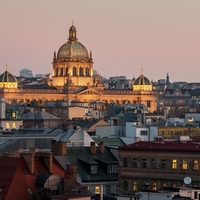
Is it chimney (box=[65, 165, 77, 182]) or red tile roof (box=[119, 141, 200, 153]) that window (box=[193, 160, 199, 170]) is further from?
chimney (box=[65, 165, 77, 182])

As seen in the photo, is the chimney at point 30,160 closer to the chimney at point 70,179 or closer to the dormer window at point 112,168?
the chimney at point 70,179

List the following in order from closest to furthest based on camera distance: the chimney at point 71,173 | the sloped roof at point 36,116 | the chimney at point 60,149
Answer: the chimney at point 71,173
the chimney at point 60,149
the sloped roof at point 36,116

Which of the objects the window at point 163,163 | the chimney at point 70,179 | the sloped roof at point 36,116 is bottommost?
the chimney at point 70,179

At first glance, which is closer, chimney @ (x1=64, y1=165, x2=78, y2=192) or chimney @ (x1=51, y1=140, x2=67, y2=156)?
chimney @ (x1=64, y1=165, x2=78, y2=192)

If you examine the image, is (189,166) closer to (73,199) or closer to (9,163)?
(9,163)

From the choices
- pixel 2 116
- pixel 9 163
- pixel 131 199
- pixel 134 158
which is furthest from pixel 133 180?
pixel 2 116

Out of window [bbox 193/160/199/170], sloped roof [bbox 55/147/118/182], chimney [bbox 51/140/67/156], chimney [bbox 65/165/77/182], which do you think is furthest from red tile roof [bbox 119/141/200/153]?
chimney [bbox 65/165/77/182]

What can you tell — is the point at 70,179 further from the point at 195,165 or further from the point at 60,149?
the point at 195,165

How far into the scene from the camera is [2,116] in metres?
140

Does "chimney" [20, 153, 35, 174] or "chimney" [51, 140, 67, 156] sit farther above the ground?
"chimney" [51, 140, 67, 156]

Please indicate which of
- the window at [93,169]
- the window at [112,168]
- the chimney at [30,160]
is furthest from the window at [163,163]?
the chimney at [30,160]

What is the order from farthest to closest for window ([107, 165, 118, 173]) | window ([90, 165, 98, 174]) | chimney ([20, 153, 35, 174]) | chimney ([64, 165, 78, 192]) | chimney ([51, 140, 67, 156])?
window ([107, 165, 118, 173]), window ([90, 165, 98, 174]), chimney ([51, 140, 67, 156]), chimney ([20, 153, 35, 174]), chimney ([64, 165, 78, 192])

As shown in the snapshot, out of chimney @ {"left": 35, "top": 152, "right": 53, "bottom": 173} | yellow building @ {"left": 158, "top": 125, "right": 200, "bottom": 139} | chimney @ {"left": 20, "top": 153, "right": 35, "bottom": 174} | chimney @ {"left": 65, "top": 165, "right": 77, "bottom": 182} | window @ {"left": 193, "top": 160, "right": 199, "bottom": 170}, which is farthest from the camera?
yellow building @ {"left": 158, "top": 125, "right": 200, "bottom": 139}

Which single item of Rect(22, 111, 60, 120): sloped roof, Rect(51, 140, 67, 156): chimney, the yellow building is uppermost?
Rect(22, 111, 60, 120): sloped roof
